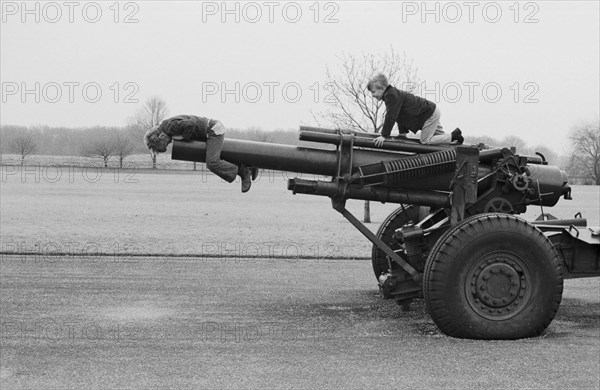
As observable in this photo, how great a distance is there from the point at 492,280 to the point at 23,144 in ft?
305

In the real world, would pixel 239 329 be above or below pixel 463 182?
below

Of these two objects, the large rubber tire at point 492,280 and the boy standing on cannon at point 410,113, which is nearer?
the large rubber tire at point 492,280

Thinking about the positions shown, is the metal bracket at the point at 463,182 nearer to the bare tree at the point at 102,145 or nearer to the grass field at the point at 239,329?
the grass field at the point at 239,329

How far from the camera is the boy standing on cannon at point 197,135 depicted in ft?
27.2

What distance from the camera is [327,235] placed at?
1981cm

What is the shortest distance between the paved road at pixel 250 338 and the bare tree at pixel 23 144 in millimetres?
85341

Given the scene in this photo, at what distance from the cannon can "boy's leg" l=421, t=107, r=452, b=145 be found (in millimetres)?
167

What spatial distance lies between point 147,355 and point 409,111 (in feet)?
12.6

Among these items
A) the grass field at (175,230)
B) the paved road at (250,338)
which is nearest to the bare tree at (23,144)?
the grass field at (175,230)

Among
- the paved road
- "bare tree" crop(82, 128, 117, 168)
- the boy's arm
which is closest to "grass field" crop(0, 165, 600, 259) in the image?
the paved road

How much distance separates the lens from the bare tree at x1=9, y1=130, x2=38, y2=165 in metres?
95.3

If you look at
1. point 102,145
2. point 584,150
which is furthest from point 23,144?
point 584,150

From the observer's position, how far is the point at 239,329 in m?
8.55

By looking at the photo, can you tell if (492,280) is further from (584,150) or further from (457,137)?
(584,150)
